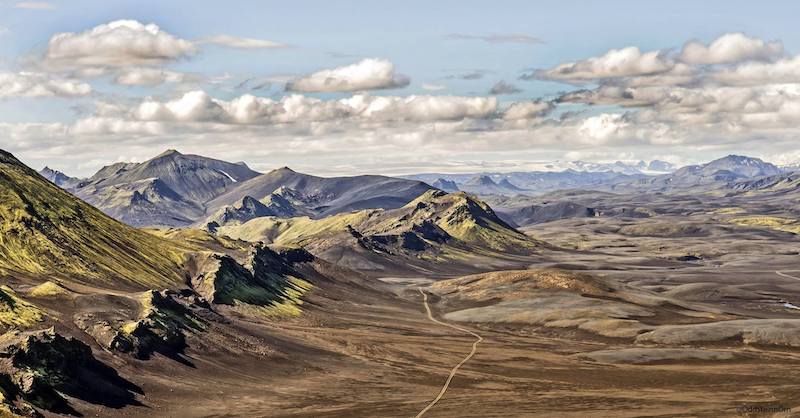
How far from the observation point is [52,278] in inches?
7697

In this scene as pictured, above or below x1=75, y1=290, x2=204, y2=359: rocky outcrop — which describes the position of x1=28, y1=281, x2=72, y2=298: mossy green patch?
above

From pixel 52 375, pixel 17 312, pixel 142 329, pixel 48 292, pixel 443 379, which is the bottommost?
→ pixel 443 379

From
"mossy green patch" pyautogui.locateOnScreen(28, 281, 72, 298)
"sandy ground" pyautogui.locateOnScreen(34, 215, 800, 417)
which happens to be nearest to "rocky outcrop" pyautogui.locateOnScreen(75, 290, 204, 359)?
"sandy ground" pyautogui.locateOnScreen(34, 215, 800, 417)

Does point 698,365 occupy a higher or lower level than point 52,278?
lower

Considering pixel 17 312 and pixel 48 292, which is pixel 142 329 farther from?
pixel 48 292

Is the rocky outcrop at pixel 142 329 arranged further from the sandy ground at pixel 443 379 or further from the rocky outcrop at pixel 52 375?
the rocky outcrop at pixel 52 375

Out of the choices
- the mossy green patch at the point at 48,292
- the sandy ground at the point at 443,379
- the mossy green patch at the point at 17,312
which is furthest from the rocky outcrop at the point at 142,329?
the mossy green patch at the point at 48,292

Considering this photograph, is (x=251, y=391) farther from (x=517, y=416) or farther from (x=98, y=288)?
(x=98, y=288)

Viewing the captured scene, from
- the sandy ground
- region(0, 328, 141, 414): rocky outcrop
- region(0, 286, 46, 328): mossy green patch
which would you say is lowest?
the sandy ground

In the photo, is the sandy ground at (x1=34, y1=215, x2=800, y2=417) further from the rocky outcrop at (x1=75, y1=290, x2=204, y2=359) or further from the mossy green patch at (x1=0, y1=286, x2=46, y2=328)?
the mossy green patch at (x1=0, y1=286, x2=46, y2=328)

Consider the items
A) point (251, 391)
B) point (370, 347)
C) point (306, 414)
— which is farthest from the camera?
point (370, 347)

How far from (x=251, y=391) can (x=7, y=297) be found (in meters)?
46.5

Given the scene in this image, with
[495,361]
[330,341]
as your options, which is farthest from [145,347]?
[495,361]

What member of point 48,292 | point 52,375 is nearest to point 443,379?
point 52,375
